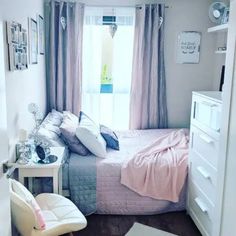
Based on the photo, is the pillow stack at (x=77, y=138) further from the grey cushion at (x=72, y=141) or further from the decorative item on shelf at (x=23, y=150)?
the decorative item on shelf at (x=23, y=150)

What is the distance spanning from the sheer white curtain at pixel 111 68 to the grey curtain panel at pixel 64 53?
0.13 meters

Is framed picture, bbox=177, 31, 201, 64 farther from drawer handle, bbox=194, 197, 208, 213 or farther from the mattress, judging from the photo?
drawer handle, bbox=194, 197, 208, 213

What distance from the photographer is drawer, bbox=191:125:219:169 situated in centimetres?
215

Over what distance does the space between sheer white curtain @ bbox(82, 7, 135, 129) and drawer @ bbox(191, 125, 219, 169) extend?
172 centimetres

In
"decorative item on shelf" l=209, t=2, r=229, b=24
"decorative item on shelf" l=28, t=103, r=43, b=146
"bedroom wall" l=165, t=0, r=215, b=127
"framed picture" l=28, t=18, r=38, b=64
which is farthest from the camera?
"bedroom wall" l=165, t=0, r=215, b=127

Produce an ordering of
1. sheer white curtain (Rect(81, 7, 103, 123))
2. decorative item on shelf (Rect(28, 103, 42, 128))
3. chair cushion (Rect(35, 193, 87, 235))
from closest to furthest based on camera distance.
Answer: chair cushion (Rect(35, 193, 87, 235))
decorative item on shelf (Rect(28, 103, 42, 128))
sheer white curtain (Rect(81, 7, 103, 123))

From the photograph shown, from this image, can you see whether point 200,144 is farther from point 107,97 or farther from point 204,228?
point 107,97

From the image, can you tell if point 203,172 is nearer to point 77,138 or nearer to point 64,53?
point 77,138

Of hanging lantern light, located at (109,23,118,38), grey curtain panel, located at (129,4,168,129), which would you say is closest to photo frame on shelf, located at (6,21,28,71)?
hanging lantern light, located at (109,23,118,38)

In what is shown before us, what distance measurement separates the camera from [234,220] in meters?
1.46

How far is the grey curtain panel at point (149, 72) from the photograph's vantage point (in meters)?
3.91

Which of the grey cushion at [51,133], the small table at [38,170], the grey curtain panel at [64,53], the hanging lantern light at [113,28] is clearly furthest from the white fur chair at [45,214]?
the hanging lantern light at [113,28]

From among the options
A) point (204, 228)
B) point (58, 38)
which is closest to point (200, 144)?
point (204, 228)

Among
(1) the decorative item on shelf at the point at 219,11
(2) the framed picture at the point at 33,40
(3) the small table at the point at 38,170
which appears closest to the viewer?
(3) the small table at the point at 38,170
